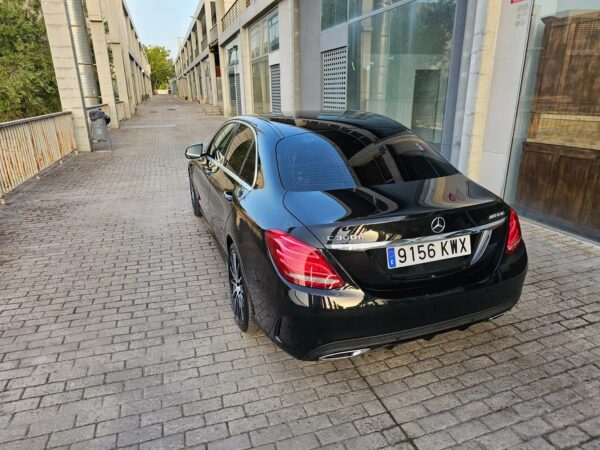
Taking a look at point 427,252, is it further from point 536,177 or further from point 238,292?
point 536,177

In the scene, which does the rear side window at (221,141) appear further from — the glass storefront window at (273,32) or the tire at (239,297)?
the glass storefront window at (273,32)

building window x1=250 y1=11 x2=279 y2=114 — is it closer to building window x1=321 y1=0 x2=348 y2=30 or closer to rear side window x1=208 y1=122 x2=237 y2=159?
building window x1=321 y1=0 x2=348 y2=30


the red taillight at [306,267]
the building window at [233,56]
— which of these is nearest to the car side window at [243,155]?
the red taillight at [306,267]

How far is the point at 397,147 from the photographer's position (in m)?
3.03

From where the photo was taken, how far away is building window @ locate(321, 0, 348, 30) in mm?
9695

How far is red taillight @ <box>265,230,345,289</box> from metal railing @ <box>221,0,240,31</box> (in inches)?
861

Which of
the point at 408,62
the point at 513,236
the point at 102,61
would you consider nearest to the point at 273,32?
the point at 102,61

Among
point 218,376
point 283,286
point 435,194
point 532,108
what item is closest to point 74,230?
point 218,376

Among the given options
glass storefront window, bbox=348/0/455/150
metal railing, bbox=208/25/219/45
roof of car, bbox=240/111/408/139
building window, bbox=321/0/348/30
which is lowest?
roof of car, bbox=240/111/408/139

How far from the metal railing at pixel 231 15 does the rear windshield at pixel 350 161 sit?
2084 cm

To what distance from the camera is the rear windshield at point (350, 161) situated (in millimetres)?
2699

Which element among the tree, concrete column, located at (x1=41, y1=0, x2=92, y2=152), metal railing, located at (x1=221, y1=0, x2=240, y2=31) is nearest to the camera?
concrete column, located at (x1=41, y1=0, x2=92, y2=152)

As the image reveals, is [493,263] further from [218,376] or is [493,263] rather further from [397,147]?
[218,376]

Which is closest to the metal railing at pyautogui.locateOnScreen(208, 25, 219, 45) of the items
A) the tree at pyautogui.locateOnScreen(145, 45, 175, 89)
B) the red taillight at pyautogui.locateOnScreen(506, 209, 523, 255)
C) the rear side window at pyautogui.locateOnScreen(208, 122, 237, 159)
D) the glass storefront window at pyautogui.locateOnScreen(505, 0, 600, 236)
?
the rear side window at pyautogui.locateOnScreen(208, 122, 237, 159)
